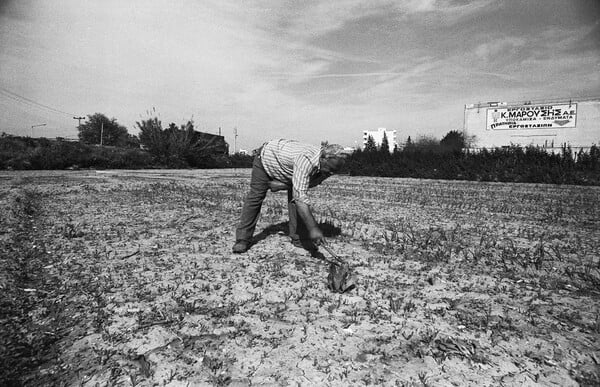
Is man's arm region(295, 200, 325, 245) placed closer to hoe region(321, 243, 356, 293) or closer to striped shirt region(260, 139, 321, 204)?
striped shirt region(260, 139, 321, 204)

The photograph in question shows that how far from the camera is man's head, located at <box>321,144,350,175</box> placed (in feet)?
12.3

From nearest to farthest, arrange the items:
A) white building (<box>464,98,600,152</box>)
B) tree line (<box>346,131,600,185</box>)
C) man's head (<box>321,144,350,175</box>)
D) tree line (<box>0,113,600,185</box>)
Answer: man's head (<box>321,144,350,175</box>) → tree line (<box>346,131,600,185</box>) → tree line (<box>0,113,600,185</box>) → white building (<box>464,98,600,152</box>)

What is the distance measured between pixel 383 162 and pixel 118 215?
2364 cm

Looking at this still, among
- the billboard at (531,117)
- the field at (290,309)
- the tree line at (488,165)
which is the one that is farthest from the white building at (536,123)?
the field at (290,309)

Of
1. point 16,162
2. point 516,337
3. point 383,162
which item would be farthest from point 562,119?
point 16,162

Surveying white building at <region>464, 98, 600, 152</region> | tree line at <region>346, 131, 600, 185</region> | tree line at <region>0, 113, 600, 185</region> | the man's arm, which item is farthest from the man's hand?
white building at <region>464, 98, 600, 152</region>

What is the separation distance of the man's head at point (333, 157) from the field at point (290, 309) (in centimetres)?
121

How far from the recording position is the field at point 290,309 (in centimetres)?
213

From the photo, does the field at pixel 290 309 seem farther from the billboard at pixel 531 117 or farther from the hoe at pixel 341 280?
the billboard at pixel 531 117

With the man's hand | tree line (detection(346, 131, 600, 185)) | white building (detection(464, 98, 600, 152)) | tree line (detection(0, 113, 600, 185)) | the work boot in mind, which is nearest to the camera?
the man's hand

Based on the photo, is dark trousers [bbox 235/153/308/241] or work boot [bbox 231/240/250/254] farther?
work boot [bbox 231/240/250/254]

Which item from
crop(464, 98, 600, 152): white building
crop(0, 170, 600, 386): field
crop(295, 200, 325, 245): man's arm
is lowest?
crop(0, 170, 600, 386): field

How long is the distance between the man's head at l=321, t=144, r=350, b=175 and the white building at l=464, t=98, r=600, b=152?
52.5 metres

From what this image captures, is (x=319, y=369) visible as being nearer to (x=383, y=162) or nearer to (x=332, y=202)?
(x=332, y=202)
